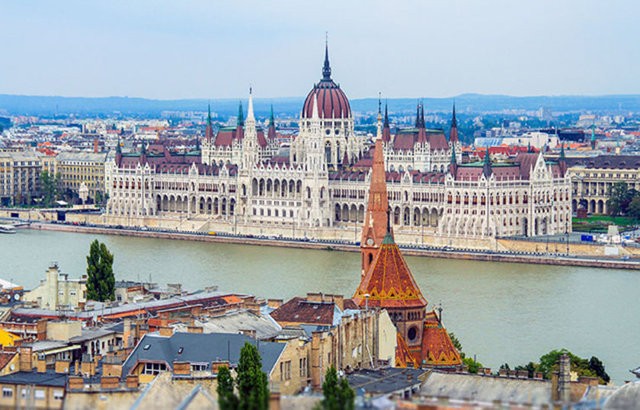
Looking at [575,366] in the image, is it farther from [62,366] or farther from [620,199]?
[620,199]

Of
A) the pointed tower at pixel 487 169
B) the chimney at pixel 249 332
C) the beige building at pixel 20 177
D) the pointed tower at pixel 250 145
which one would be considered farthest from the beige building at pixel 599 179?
the chimney at pixel 249 332

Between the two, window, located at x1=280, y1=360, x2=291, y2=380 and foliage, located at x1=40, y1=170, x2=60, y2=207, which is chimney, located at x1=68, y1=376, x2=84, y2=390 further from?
foliage, located at x1=40, y1=170, x2=60, y2=207

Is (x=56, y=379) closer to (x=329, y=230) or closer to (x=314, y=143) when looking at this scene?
(x=329, y=230)

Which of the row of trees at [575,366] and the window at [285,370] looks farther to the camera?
the row of trees at [575,366]

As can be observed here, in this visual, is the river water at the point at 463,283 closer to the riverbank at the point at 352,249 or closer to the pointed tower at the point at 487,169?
the riverbank at the point at 352,249

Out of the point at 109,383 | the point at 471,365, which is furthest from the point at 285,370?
the point at 471,365
